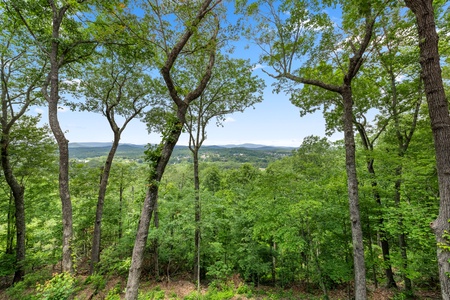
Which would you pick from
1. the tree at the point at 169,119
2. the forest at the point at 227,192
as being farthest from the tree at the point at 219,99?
the tree at the point at 169,119

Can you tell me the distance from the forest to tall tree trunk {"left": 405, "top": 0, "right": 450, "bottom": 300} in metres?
0.02

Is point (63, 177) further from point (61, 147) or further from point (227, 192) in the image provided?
point (227, 192)

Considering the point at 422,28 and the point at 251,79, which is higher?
the point at 251,79

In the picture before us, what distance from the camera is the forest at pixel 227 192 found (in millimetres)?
4441

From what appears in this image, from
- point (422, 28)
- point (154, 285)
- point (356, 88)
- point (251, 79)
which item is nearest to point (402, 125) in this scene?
point (356, 88)

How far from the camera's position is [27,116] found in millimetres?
8898

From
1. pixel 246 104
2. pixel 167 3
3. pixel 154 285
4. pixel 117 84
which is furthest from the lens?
pixel 246 104

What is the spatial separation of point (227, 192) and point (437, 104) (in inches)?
438

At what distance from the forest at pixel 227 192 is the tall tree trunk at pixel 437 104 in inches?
0.8

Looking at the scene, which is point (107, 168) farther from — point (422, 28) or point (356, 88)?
point (356, 88)

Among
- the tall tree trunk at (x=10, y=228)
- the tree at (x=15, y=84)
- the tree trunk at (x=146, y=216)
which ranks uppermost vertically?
the tree at (x=15, y=84)

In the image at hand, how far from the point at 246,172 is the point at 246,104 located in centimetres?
2083

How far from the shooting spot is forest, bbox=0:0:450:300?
4.44 m

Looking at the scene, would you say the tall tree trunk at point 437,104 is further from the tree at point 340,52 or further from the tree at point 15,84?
the tree at point 15,84
